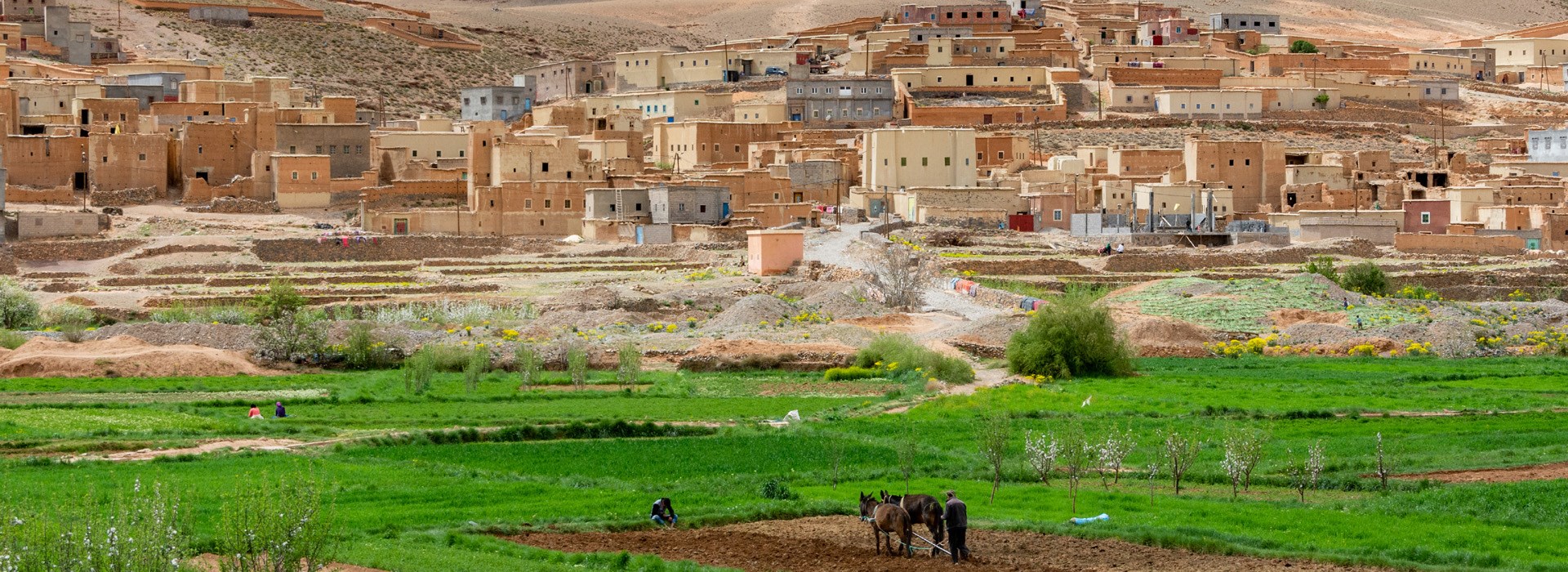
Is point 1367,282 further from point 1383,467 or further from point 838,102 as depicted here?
point 838,102

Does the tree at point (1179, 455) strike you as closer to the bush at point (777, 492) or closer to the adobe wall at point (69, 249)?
the bush at point (777, 492)

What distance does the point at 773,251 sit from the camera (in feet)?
143

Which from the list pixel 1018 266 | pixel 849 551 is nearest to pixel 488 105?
pixel 1018 266

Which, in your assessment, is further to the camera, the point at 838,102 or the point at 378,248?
the point at 838,102

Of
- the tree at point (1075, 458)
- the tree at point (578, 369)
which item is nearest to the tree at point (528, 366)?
the tree at point (578, 369)

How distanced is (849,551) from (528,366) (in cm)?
1554

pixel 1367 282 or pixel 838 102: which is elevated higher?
pixel 838 102

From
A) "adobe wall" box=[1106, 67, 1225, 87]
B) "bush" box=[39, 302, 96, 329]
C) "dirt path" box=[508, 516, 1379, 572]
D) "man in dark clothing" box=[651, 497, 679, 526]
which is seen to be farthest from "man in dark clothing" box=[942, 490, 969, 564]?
"adobe wall" box=[1106, 67, 1225, 87]

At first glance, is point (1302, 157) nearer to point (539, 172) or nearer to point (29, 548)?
point (539, 172)

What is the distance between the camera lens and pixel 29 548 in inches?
422

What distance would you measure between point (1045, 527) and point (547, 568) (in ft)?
13.1

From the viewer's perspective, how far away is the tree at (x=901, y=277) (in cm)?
3809

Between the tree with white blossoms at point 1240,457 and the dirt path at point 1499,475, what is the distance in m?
1.61

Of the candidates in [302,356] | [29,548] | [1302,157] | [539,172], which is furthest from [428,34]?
[29,548]
